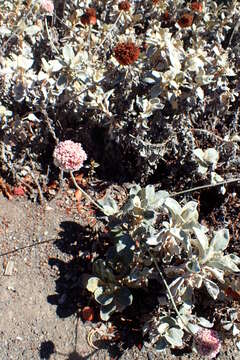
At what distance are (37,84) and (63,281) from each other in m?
1.03

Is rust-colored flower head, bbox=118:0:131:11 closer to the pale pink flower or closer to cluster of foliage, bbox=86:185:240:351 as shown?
the pale pink flower

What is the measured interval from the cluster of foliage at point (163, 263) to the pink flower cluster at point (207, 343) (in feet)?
0.11

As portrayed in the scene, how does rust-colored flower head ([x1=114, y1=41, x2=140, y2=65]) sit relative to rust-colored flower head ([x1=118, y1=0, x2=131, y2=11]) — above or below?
below

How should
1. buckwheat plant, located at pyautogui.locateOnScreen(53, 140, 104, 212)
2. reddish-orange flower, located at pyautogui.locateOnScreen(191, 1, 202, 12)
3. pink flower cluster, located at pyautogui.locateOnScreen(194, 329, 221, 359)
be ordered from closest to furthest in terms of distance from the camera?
pink flower cluster, located at pyautogui.locateOnScreen(194, 329, 221, 359)
buckwheat plant, located at pyautogui.locateOnScreen(53, 140, 104, 212)
reddish-orange flower, located at pyautogui.locateOnScreen(191, 1, 202, 12)

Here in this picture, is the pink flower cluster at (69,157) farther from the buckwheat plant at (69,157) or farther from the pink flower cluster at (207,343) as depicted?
the pink flower cluster at (207,343)

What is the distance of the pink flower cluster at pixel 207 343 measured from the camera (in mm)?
1789

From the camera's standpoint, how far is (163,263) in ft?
6.91

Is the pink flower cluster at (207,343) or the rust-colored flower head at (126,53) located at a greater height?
the rust-colored flower head at (126,53)

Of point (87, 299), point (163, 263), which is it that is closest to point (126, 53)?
point (163, 263)

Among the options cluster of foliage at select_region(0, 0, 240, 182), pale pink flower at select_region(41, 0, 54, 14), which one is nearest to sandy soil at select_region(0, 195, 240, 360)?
cluster of foliage at select_region(0, 0, 240, 182)

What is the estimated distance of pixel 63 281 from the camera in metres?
2.21

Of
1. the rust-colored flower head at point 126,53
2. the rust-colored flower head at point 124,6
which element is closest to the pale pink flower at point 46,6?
the rust-colored flower head at point 126,53

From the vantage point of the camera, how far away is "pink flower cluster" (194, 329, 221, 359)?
70.4 inches

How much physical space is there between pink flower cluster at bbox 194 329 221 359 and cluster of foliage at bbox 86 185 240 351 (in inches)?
1.3
